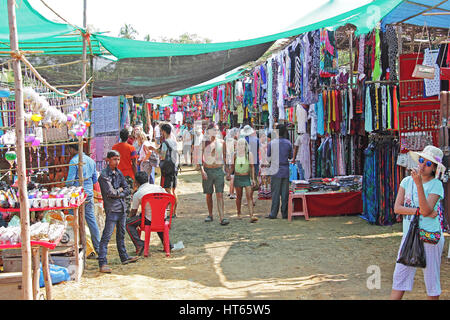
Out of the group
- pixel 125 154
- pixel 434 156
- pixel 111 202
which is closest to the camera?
pixel 434 156

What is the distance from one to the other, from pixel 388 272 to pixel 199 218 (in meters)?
4.10

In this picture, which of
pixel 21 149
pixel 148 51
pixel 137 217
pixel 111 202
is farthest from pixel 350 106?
pixel 21 149

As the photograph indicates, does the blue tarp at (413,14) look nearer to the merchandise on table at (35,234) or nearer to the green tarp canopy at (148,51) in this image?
the green tarp canopy at (148,51)

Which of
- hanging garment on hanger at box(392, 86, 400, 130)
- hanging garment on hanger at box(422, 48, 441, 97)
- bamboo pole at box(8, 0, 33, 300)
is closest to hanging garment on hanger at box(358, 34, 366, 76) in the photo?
hanging garment on hanger at box(392, 86, 400, 130)

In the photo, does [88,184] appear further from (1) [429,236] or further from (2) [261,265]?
(1) [429,236]

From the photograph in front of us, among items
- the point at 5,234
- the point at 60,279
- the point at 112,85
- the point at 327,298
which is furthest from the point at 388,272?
the point at 112,85

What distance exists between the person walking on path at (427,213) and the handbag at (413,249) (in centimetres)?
5

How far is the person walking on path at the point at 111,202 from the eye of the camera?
5273 millimetres

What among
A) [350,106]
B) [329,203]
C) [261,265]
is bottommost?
[261,265]

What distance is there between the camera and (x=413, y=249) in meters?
3.48

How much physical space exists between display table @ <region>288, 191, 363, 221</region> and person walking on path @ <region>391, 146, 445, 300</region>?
4438 millimetres

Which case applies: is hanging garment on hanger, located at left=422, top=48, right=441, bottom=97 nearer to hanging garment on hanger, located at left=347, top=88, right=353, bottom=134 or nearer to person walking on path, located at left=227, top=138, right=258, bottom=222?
hanging garment on hanger, located at left=347, top=88, right=353, bottom=134

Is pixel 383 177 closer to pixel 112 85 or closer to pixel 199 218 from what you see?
pixel 199 218

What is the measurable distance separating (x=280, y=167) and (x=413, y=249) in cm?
478
